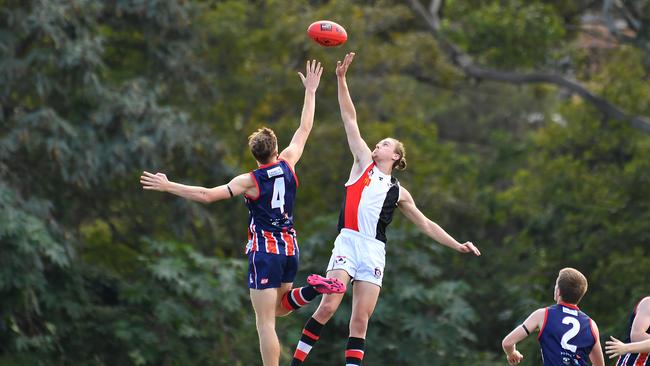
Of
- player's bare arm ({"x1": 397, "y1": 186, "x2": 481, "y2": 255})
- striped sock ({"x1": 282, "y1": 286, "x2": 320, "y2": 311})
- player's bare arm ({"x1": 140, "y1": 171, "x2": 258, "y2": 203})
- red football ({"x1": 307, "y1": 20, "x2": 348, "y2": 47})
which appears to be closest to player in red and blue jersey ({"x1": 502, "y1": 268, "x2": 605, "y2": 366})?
player's bare arm ({"x1": 397, "y1": 186, "x2": 481, "y2": 255})

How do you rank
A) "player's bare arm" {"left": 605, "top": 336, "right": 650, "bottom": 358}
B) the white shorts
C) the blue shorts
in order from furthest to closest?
1. the white shorts
2. the blue shorts
3. "player's bare arm" {"left": 605, "top": 336, "right": 650, "bottom": 358}

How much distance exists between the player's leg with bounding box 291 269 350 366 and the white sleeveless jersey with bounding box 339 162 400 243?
401 millimetres

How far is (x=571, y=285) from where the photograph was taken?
7.84 m

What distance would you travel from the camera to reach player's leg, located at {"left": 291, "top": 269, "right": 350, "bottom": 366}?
8680 mm

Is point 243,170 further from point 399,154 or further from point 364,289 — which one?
point 364,289

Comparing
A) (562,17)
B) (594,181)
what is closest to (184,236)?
(594,181)

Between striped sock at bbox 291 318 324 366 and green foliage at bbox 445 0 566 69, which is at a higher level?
green foliage at bbox 445 0 566 69

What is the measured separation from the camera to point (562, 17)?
21266 mm

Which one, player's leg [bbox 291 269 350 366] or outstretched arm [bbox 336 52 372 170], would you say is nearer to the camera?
player's leg [bbox 291 269 350 366]

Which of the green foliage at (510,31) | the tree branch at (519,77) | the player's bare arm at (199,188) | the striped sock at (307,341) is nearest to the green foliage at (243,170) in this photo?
the green foliage at (510,31)

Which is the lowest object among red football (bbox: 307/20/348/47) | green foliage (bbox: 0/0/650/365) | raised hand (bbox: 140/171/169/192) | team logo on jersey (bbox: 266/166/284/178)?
green foliage (bbox: 0/0/650/365)

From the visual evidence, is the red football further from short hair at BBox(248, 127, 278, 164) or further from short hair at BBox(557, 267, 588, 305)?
short hair at BBox(557, 267, 588, 305)

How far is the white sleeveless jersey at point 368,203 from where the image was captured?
8.80m

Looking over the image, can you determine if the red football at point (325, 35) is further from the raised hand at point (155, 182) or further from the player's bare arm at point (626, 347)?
the player's bare arm at point (626, 347)
